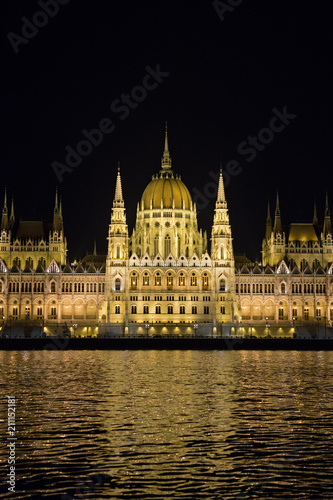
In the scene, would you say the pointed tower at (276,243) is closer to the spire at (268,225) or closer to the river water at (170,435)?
the spire at (268,225)

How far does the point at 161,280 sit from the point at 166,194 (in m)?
26.6

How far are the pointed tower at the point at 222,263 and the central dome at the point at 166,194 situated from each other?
15.3m

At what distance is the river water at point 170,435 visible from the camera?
1264 inches

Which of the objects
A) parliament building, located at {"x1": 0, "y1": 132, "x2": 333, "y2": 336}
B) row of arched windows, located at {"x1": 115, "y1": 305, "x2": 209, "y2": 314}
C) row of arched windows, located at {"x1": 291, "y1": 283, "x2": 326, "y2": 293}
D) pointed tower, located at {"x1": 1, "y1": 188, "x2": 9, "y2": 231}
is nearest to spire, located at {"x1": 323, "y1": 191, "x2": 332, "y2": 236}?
parliament building, located at {"x1": 0, "y1": 132, "x2": 333, "y2": 336}

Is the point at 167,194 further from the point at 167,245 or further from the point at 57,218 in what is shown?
the point at 57,218

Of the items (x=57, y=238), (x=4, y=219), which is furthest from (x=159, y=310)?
(x=4, y=219)

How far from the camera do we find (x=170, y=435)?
41.7 meters

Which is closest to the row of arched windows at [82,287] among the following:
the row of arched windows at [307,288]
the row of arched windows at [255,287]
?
the row of arched windows at [255,287]

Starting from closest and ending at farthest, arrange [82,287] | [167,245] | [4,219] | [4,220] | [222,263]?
1. [222,263]
2. [82,287]
3. [167,245]
4. [4,220]
5. [4,219]

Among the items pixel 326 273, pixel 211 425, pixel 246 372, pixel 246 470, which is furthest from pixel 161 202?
pixel 246 470

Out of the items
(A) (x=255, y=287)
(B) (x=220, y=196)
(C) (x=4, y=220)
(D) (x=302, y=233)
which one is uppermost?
(B) (x=220, y=196)

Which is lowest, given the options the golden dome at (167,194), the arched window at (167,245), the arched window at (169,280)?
the arched window at (169,280)

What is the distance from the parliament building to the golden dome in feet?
0.66

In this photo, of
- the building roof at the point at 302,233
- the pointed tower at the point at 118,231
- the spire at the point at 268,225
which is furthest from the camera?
the spire at the point at 268,225
